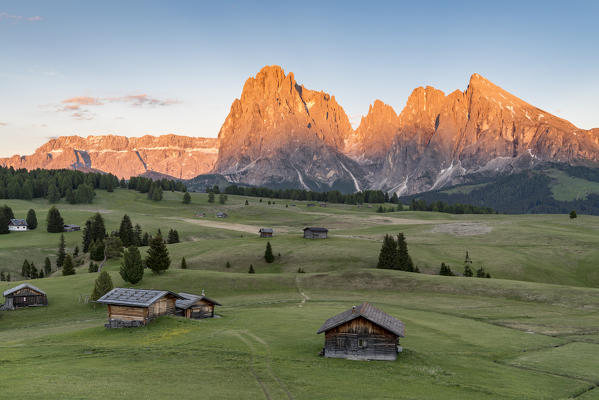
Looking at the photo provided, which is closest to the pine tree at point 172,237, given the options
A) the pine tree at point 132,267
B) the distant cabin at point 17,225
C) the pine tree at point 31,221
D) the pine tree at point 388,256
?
the pine tree at point 31,221

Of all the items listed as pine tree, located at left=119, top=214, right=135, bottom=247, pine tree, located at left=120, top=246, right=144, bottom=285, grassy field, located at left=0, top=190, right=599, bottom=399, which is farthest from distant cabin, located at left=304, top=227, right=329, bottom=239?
pine tree, located at left=120, top=246, right=144, bottom=285

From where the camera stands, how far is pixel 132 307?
50.1 meters

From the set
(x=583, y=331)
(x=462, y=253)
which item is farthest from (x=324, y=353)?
(x=462, y=253)

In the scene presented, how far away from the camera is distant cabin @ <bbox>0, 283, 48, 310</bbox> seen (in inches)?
2596

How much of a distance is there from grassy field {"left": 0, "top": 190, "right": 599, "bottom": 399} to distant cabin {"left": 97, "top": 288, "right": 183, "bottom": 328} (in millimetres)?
1875

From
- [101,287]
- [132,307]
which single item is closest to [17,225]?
[101,287]

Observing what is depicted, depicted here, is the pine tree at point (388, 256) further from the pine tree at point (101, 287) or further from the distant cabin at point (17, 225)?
the distant cabin at point (17, 225)

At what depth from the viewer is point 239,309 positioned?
6284 centimetres

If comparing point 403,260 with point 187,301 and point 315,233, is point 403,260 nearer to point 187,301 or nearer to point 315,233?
point 315,233

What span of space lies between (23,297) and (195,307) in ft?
94.1

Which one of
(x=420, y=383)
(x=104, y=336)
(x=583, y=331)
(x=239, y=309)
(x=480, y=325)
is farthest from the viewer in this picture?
(x=239, y=309)

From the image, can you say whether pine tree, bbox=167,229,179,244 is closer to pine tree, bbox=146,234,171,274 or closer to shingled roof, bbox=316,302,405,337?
pine tree, bbox=146,234,171,274

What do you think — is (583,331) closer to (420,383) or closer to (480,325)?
(480,325)

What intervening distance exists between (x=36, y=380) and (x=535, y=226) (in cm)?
15147
